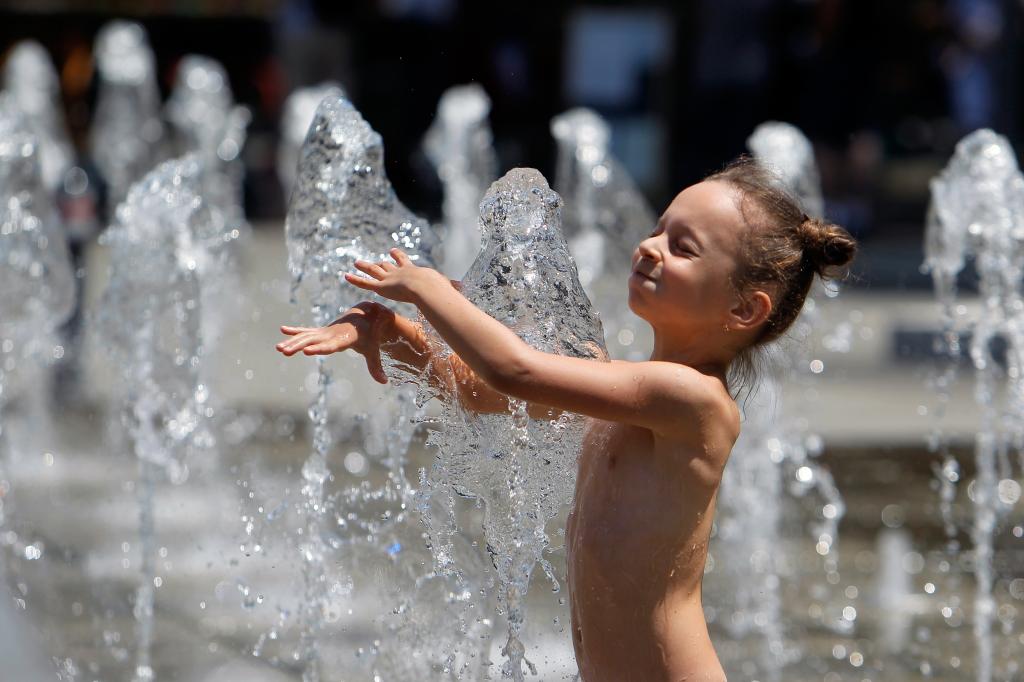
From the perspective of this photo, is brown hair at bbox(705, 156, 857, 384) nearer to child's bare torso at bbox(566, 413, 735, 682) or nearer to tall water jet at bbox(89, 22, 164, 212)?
child's bare torso at bbox(566, 413, 735, 682)

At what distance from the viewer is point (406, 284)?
1959mm

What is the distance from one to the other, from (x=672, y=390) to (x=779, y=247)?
0.26 metres

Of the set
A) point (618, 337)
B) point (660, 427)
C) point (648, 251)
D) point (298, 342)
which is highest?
point (648, 251)

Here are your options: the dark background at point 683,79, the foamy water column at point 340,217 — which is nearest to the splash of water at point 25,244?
the foamy water column at point 340,217

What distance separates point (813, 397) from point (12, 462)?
3.65m

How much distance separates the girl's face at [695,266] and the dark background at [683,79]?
779 cm

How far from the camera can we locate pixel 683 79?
473 inches

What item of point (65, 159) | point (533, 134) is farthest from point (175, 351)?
point (533, 134)

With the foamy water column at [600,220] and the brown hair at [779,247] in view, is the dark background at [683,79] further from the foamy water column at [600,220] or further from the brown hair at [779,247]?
the brown hair at [779,247]

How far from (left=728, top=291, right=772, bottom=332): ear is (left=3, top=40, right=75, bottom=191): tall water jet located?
822 centimetres

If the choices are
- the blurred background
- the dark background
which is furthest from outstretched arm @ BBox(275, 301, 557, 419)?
the dark background

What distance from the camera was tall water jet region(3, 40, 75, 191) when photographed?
10.6 meters

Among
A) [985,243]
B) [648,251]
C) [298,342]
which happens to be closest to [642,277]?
[648,251]

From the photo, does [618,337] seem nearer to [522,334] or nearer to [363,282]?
[522,334]
